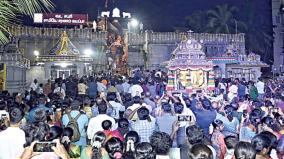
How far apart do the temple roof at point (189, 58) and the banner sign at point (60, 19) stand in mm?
18991

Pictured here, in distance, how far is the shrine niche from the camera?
1844 cm

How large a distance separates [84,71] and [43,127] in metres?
21.8

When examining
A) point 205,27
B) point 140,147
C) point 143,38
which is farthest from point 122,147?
point 205,27

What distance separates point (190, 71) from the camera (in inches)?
731

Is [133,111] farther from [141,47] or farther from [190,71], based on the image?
[141,47]

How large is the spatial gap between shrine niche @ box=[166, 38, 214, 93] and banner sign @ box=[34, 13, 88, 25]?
Answer: 62.7 feet

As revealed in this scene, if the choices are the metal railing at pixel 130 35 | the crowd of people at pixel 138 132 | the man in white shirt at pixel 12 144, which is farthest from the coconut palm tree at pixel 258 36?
the man in white shirt at pixel 12 144

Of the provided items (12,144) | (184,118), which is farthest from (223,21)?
(12,144)

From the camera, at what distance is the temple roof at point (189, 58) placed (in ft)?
60.5

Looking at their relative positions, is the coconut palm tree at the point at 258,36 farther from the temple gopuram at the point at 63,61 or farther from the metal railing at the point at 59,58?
the metal railing at the point at 59,58

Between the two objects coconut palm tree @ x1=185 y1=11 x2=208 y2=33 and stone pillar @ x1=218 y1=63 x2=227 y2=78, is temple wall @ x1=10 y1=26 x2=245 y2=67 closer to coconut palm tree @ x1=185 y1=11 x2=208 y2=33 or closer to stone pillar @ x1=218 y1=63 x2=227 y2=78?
stone pillar @ x1=218 y1=63 x2=227 y2=78

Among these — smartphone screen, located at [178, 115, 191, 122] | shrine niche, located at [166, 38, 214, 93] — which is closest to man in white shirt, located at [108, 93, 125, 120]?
smartphone screen, located at [178, 115, 191, 122]

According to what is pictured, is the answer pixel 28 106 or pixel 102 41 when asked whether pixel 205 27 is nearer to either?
pixel 102 41

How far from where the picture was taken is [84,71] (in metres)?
26.9
